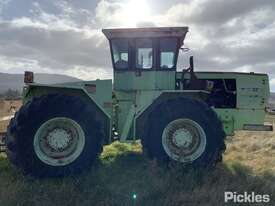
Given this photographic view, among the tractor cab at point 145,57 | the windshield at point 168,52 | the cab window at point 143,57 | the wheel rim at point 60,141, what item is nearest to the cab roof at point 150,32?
the tractor cab at point 145,57

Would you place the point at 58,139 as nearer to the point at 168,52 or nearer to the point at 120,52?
the point at 120,52

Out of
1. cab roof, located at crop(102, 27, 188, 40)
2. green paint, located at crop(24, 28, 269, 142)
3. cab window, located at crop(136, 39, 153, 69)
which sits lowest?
green paint, located at crop(24, 28, 269, 142)

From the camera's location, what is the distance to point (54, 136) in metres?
7.08

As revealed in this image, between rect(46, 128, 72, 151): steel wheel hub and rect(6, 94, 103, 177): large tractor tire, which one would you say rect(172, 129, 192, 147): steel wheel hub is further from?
rect(46, 128, 72, 151): steel wheel hub

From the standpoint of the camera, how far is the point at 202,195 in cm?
604

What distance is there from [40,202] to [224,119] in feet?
16.4

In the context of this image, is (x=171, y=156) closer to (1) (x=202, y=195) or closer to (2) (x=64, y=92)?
(1) (x=202, y=195)

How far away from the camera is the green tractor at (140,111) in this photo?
6855 millimetres

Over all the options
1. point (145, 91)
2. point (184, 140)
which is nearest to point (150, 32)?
point (145, 91)

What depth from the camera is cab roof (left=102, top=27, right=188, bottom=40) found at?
8227 mm

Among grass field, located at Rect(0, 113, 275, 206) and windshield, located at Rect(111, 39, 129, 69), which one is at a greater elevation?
windshield, located at Rect(111, 39, 129, 69)

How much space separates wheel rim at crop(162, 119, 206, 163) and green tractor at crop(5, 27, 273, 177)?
0.02 m

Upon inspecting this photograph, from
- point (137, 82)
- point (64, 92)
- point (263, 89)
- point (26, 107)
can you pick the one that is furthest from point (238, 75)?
point (26, 107)

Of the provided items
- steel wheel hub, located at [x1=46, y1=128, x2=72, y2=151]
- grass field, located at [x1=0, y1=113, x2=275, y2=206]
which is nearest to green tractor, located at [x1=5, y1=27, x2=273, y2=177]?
steel wheel hub, located at [x1=46, y1=128, x2=72, y2=151]
